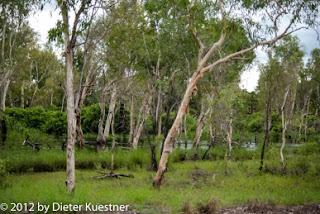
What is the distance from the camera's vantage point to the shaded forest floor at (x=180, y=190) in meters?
15.5

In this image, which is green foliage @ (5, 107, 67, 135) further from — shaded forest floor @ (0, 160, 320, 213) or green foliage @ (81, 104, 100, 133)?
shaded forest floor @ (0, 160, 320, 213)

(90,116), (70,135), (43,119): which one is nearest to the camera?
(70,135)

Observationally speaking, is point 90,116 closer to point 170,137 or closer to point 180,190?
point 170,137

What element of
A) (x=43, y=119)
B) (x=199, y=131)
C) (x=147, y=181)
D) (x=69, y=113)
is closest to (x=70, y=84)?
(x=69, y=113)

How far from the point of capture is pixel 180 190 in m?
19.8

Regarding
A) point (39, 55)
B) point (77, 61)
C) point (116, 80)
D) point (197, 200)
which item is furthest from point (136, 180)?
point (39, 55)

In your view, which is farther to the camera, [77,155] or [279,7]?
[77,155]

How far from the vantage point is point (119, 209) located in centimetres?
1491

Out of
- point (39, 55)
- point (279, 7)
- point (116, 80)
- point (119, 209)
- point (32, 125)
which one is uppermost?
Answer: point (39, 55)

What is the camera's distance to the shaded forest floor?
15523 millimetres

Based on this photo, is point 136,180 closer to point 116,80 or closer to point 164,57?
point 164,57

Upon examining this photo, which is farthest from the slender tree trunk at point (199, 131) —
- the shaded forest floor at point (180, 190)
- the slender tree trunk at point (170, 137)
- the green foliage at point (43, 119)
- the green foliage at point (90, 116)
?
the slender tree trunk at point (170, 137)

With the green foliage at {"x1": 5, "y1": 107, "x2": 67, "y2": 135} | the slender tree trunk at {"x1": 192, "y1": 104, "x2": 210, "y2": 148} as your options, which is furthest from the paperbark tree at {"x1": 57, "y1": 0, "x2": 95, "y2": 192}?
the green foliage at {"x1": 5, "y1": 107, "x2": 67, "y2": 135}

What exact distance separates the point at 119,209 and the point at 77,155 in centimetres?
1400
